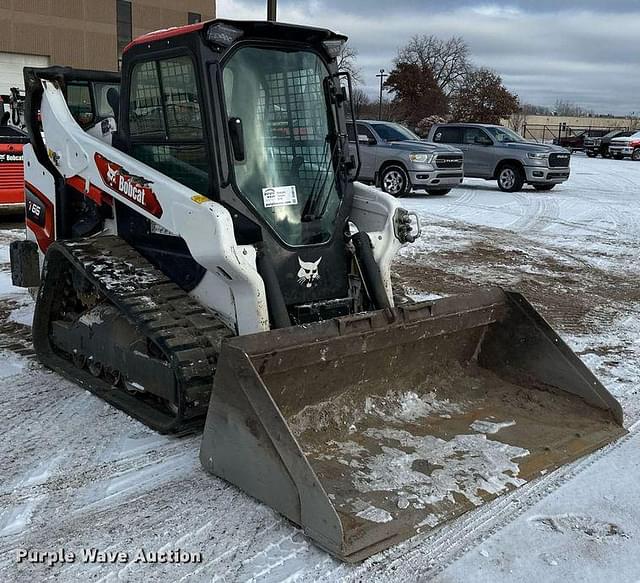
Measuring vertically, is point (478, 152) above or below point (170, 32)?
below

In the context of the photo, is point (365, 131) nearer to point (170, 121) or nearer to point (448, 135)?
point (448, 135)

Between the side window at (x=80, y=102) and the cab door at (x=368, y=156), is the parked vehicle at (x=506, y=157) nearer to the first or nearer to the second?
the cab door at (x=368, y=156)

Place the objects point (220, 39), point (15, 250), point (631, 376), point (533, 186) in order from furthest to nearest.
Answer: point (533, 186)
point (15, 250)
point (631, 376)
point (220, 39)

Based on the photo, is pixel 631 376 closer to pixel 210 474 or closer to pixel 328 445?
pixel 328 445

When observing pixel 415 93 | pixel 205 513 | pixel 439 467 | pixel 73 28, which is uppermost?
pixel 73 28

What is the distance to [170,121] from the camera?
15.4 ft

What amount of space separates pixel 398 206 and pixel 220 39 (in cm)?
171

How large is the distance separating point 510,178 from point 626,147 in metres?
16.9

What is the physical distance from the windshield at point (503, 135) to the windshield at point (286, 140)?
1465 cm

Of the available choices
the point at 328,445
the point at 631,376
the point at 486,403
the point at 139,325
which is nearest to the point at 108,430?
the point at 139,325

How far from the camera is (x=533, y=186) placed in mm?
19328

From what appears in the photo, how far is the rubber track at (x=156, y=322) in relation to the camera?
4.12 meters

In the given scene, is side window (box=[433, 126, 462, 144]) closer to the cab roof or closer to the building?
the cab roof

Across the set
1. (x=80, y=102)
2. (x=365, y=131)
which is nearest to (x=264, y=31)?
(x=80, y=102)
